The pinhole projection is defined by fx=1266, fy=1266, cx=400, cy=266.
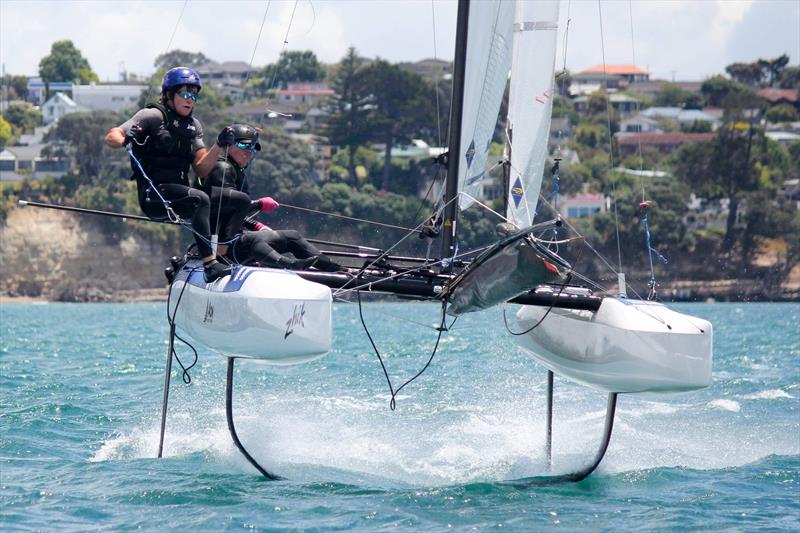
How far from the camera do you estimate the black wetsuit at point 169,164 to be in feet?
27.5

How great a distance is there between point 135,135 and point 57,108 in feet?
240

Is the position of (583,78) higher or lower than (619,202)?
higher

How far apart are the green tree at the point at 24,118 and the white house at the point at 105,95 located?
4669 millimetres

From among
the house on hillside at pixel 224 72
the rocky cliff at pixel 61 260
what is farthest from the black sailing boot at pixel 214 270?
the house on hillside at pixel 224 72

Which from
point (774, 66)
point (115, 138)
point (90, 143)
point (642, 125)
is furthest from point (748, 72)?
point (115, 138)

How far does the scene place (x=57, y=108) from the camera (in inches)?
3086

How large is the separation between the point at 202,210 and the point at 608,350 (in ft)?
9.29

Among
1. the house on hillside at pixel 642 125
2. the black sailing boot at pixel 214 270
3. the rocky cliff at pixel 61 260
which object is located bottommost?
the rocky cliff at pixel 61 260

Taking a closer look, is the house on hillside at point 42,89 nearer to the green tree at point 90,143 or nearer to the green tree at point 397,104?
the green tree at point 90,143

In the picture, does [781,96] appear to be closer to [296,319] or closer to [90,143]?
[90,143]

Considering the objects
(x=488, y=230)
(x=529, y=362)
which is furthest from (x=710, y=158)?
(x=529, y=362)

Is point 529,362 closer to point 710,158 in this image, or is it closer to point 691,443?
point 691,443

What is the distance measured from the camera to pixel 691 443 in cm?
1041

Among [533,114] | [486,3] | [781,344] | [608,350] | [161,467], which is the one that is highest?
[486,3]
